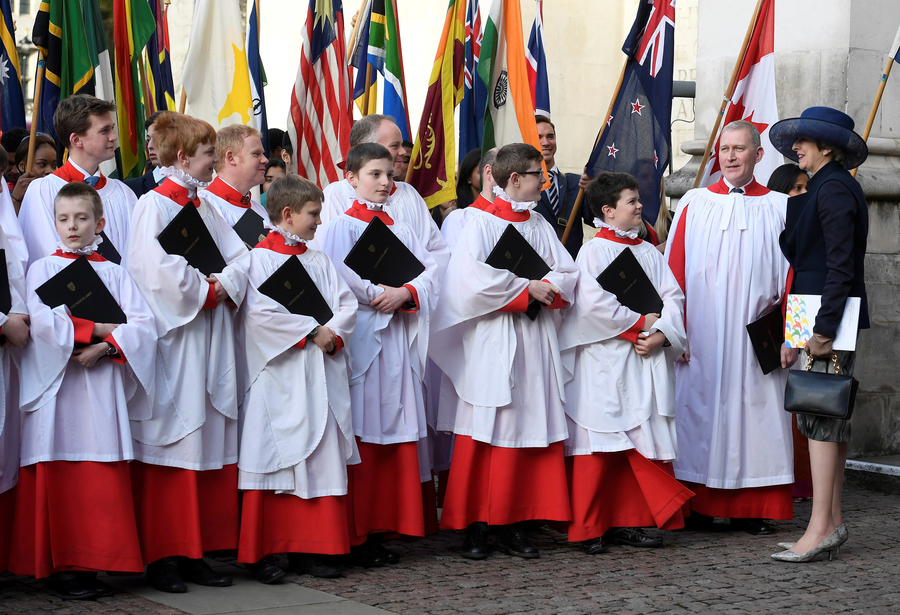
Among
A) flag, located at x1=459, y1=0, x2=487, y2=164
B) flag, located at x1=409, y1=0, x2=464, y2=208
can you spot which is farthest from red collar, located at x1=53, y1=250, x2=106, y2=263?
flag, located at x1=459, y1=0, x2=487, y2=164

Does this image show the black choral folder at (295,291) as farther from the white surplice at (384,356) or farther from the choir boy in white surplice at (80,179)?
the choir boy in white surplice at (80,179)

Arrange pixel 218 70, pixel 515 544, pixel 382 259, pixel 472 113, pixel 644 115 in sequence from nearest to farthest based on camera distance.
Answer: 1. pixel 382 259
2. pixel 515 544
3. pixel 644 115
4. pixel 218 70
5. pixel 472 113

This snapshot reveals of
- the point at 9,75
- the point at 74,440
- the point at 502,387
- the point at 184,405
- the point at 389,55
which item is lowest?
the point at 74,440

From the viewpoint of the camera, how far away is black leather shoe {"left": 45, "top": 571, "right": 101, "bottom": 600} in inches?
194

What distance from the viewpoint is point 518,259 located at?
20.0ft

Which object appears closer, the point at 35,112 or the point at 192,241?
the point at 192,241

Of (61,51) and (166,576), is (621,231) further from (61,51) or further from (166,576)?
(61,51)

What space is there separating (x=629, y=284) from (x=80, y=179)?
9.59 ft

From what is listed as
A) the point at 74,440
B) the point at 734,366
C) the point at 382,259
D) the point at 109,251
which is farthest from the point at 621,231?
the point at 74,440

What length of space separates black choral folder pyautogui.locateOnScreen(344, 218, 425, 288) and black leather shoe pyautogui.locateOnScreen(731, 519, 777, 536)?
254cm

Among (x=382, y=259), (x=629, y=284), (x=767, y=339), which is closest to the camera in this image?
(x=382, y=259)

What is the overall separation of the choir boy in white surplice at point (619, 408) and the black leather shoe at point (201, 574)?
6.25 feet

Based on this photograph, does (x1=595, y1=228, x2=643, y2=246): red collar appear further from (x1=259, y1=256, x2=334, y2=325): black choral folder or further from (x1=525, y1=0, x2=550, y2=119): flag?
(x1=525, y1=0, x2=550, y2=119): flag

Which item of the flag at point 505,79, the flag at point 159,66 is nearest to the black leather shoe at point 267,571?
the flag at point 505,79
